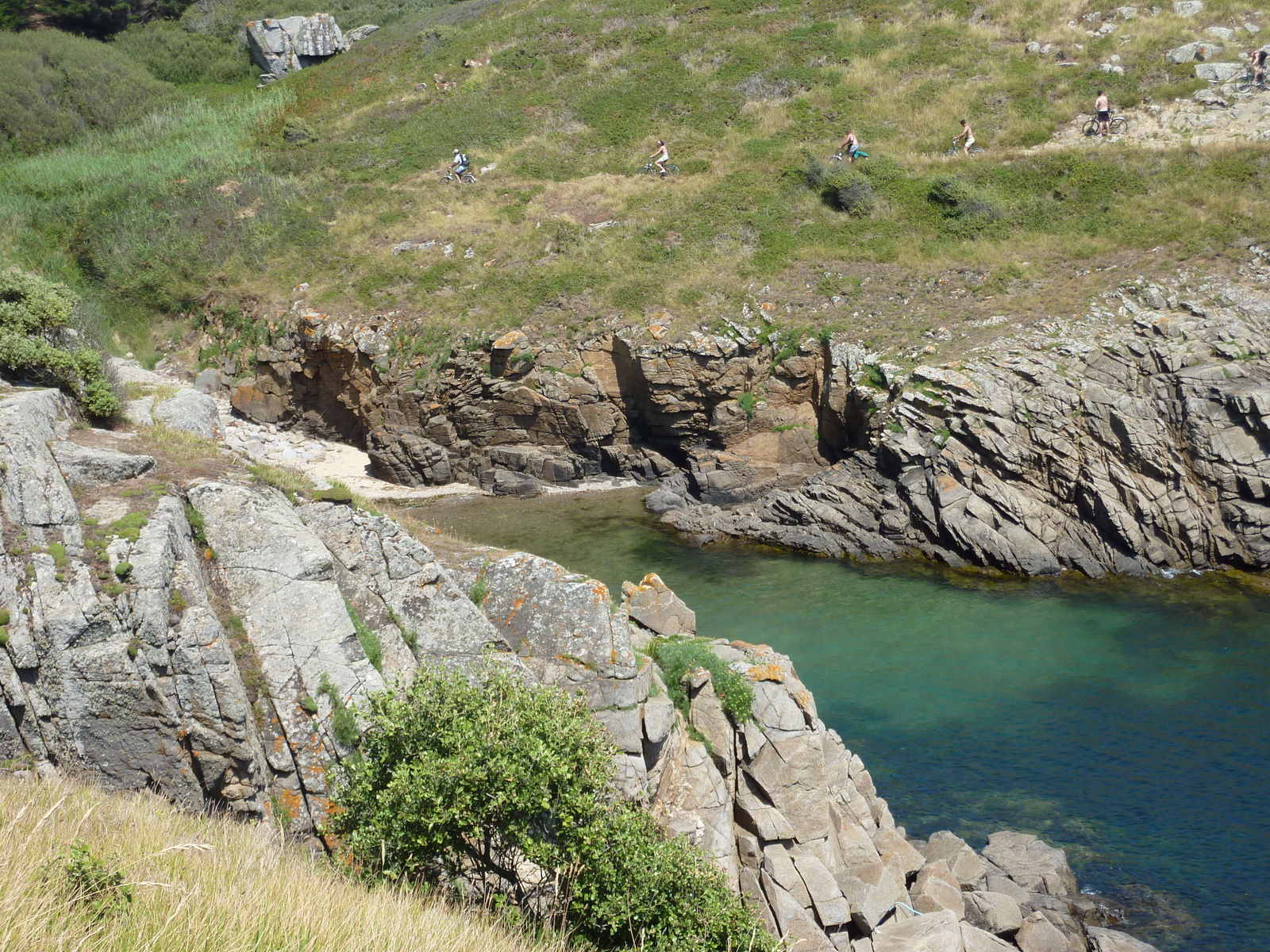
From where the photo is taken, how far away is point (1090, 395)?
29266 mm

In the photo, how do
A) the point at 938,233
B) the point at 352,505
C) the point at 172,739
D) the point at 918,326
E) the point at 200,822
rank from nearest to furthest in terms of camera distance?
the point at 200,822 < the point at 172,739 < the point at 352,505 < the point at 918,326 < the point at 938,233

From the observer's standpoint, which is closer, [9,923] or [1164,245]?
[9,923]

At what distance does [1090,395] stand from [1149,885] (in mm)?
18328

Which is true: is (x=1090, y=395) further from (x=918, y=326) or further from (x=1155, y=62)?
(x=1155, y=62)

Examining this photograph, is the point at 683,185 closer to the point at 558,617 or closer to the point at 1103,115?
the point at 1103,115

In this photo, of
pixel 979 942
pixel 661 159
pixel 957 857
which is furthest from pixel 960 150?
pixel 979 942

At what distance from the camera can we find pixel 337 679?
11094mm

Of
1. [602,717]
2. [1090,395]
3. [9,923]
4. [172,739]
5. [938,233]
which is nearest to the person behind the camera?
[9,923]

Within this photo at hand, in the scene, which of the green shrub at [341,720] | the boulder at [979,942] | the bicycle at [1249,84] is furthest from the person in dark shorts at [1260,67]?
the green shrub at [341,720]

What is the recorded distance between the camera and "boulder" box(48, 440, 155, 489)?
474 inches

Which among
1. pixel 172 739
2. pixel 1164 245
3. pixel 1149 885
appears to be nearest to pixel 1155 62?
pixel 1164 245

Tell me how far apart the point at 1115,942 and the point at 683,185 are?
37.4 meters

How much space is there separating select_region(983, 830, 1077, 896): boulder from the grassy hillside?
21941 millimetres

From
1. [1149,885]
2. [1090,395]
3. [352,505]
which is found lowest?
[1149,885]
